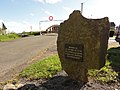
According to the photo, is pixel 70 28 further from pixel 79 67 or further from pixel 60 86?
pixel 60 86

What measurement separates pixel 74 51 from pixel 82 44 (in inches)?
14.0

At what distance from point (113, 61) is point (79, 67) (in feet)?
9.58

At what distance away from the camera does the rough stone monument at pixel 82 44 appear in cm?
564

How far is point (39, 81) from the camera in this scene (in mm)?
6438

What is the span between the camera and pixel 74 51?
20.1 feet

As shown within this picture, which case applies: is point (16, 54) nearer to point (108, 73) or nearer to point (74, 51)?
point (108, 73)

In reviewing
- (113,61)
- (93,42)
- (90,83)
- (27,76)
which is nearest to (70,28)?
(93,42)

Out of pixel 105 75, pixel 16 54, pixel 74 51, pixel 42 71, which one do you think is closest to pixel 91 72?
pixel 105 75

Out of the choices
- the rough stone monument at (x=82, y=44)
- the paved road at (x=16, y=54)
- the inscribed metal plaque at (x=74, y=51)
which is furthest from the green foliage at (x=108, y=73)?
the paved road at (x=16, y=54)

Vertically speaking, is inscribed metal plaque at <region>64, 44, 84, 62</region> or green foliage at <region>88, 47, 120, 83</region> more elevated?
inscribed metal plaque at <region>64, 44, 84, 62</region>

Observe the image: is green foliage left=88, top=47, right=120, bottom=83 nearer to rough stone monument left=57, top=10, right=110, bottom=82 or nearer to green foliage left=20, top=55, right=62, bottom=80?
rough stone monument left=57, top=10, right=110, bottom=82

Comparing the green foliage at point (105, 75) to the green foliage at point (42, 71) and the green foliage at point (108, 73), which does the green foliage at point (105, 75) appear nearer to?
the green foliage at point (108, 73)

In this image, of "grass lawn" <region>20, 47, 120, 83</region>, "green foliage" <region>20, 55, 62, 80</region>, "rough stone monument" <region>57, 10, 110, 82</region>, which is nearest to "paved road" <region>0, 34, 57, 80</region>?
"green foliage" <region>20, 55, 62, 80</region>

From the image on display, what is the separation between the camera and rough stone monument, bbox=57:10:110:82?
5.64 meters
